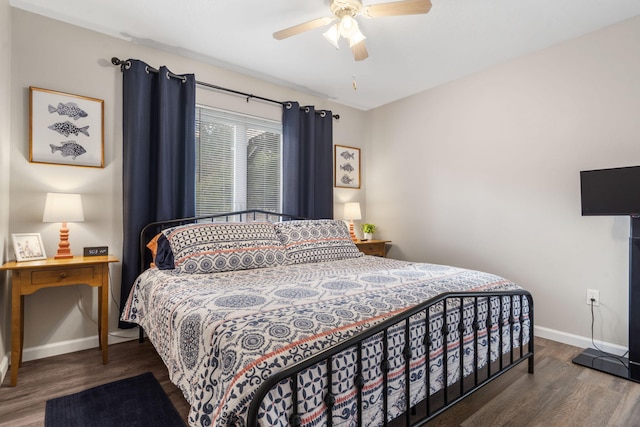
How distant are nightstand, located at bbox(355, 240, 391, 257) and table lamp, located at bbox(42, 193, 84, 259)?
267 cm

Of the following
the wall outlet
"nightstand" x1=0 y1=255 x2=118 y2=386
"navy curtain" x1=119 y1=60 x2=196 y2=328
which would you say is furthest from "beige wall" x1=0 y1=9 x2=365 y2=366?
the wall outlet

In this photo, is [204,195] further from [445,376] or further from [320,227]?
[445,376]

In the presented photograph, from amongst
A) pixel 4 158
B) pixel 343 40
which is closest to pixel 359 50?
pixel 343 40

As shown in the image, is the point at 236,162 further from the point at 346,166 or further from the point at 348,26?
the point at 348,26

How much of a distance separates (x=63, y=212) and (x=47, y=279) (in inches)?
18.3

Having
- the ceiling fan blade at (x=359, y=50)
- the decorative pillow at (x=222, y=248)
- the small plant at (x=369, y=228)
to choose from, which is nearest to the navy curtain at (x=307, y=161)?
the small plant at (x=369, y=228)

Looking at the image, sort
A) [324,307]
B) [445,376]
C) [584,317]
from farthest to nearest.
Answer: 1. [584,317]
2. [445,376]
3. [324,307]

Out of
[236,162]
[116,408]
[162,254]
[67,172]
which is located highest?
[236,162]

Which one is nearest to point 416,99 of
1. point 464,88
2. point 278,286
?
point 464,88

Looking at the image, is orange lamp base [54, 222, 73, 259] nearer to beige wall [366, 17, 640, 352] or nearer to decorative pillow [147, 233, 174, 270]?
decorative pillow [147, 233, 174, 270]

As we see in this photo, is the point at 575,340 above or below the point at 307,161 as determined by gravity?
below

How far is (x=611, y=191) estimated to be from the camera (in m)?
2.26

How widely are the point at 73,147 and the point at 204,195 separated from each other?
1.09 metres

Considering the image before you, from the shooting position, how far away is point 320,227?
120 inches
